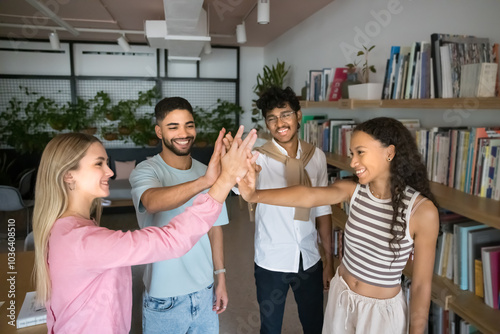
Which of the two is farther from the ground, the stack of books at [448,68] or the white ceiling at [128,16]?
the white ceiling at [128,16]

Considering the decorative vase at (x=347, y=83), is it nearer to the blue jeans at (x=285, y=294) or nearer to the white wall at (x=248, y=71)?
the blue jeans at (x=285, y=294)

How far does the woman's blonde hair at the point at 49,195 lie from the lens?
3.88ft

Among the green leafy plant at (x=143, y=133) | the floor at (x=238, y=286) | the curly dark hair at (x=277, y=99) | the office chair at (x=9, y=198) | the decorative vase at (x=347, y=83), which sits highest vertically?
the decorative vase at (x=347, y=83)

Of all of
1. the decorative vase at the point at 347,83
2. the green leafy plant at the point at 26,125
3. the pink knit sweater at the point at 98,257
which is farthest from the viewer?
the green leafy plant at the point at 26,125

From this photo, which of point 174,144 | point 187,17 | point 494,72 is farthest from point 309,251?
point 187,17

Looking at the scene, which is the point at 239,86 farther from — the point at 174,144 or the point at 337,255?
the point at 174,144

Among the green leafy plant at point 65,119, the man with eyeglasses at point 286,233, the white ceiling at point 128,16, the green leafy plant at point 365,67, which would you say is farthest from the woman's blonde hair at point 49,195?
the green leafy plant at point 65,119

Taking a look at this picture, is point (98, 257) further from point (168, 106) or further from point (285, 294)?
point (285, 294)

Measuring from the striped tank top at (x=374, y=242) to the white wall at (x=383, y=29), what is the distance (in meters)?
1.04

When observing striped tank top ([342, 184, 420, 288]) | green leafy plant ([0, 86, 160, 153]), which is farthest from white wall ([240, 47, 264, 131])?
striped tank top ([342, 184, 420, 288])

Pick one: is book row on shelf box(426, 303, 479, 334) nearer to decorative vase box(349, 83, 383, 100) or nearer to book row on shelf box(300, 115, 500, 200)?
book row on shelf box(300, 115, 500, 200)

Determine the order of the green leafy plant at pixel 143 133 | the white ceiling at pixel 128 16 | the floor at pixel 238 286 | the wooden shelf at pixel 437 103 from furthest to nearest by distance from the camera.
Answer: the green leafy plant at pixel 143 133 < the white ceiling at pixel 128 16 < the floor at pixel 238 286 < the wooden shelf at pixel 437 103

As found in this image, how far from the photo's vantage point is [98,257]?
3.46 feet

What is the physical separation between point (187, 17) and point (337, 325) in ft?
10.3
